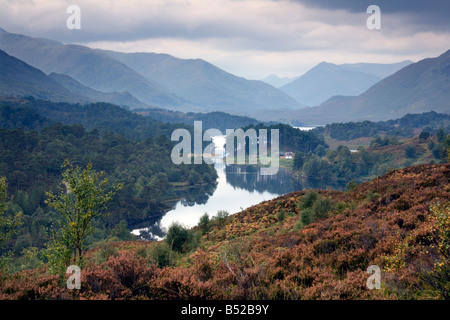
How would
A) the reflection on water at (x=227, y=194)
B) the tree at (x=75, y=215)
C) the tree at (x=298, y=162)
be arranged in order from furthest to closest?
the tree at (x=298, y=162) < the reflection on water at (x=227, y=194) < the tree at (x=75, y=215)

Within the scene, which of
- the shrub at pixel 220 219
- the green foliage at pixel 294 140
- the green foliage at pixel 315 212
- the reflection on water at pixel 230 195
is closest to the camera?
the green foliage at pixel 315 212

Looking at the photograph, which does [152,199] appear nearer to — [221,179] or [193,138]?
[221,179]

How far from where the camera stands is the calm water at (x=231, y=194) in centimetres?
6406

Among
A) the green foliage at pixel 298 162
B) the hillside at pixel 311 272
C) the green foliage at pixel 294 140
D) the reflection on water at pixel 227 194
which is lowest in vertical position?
the reflection on water at pixel 227 194

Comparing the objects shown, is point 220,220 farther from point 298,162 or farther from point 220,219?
point 298,162

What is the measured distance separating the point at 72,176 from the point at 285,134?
14532 centimetres

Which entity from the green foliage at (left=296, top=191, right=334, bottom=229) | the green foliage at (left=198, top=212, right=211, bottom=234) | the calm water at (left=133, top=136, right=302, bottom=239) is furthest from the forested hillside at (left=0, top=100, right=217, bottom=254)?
the green foliage at (left=296, top=191, right=334, bottom=229)

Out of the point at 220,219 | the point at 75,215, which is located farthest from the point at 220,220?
the point at 75,215

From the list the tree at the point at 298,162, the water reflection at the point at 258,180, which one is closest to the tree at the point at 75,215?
the water reflection at the point at 258,180

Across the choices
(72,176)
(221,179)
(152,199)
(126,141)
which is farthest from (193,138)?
(72,176)

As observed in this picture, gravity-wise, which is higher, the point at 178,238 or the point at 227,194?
the point at 178,238

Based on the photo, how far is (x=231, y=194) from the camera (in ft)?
275

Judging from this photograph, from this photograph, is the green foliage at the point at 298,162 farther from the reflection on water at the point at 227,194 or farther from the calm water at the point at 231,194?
the calm water at the point at 231,194

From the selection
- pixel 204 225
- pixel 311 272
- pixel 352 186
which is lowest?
pixel 204 225
